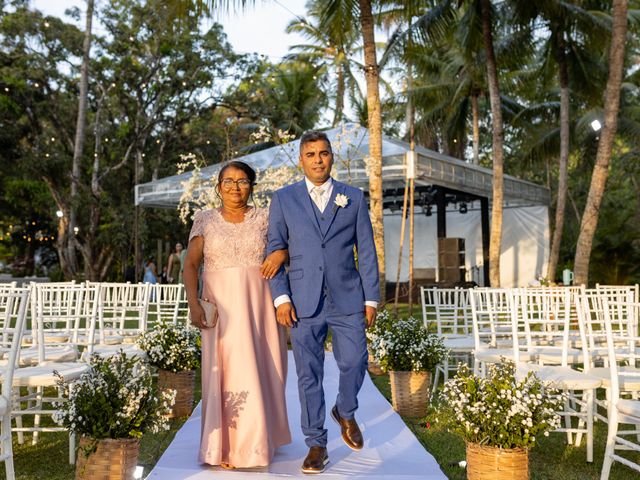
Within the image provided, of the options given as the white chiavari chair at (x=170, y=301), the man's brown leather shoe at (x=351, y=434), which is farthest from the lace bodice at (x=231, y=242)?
the white chiavari chair at (x=170, y=301)

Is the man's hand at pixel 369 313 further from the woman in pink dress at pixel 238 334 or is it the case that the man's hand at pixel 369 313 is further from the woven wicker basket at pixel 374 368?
the woven wicker basket at pixel 374 368

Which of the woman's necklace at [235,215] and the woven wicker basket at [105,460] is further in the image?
the woman's necklace at [235,215]

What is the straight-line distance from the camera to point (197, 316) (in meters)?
4.14

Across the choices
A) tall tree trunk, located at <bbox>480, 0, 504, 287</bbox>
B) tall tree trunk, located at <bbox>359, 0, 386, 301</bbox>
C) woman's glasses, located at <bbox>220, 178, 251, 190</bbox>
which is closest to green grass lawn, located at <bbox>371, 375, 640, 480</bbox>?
woman's glasses, located at <bbox>220, 178, 251, 190</bbox>

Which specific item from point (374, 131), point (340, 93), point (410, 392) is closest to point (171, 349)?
point (410, 392)

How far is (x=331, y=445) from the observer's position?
465cm

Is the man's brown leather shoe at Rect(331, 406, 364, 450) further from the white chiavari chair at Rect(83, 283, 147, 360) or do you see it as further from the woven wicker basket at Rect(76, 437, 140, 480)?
the white chiavari chair at Rect(83, 283, 147, 360)

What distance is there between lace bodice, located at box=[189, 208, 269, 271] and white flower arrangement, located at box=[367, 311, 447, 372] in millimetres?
2044

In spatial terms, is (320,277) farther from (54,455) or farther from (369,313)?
(54,455)

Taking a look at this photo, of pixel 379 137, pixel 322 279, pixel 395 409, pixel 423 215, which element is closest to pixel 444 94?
pixel 423 215

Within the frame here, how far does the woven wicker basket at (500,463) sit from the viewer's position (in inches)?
141

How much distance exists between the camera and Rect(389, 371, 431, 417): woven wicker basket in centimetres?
585

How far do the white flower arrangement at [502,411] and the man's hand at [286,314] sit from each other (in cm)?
91

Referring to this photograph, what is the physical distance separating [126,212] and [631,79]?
61.6ft
